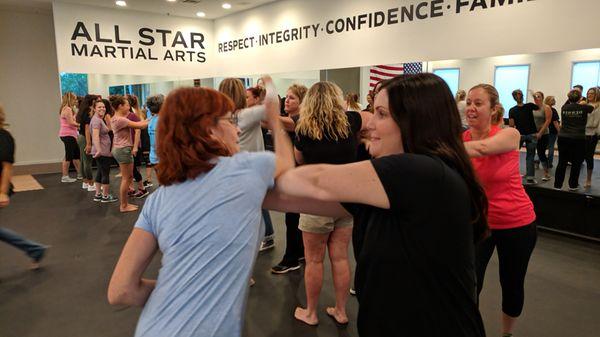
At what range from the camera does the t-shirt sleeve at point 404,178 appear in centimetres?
85

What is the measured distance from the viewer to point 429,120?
955 mm

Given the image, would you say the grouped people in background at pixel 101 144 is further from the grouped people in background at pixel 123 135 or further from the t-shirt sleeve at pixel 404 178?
the t-shirt sleeve at pixel 404 178

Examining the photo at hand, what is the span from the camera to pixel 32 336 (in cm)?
261

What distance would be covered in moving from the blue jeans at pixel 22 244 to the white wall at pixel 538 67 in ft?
16.3

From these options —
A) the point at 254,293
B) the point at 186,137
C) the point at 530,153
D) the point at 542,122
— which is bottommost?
the point at 254,293

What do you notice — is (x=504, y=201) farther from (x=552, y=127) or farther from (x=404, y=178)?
(x=552, y=127)

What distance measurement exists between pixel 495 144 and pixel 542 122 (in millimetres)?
4828

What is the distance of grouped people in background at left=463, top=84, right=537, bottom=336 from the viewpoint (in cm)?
208

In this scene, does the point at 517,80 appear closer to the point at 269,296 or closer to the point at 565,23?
the point at 565,23

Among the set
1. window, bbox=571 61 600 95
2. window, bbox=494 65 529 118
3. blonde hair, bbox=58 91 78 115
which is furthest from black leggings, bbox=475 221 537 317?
blonde hair, bbox=58 91 78 115

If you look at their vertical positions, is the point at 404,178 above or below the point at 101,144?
above

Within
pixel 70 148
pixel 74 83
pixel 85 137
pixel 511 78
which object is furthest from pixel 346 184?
pixel 74 83

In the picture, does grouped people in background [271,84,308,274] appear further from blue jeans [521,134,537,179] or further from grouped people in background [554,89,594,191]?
blue jeans [521,134,537,179]

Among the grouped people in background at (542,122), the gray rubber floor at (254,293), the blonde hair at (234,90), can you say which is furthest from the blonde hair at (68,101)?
the grouped people in background at (542,122)
